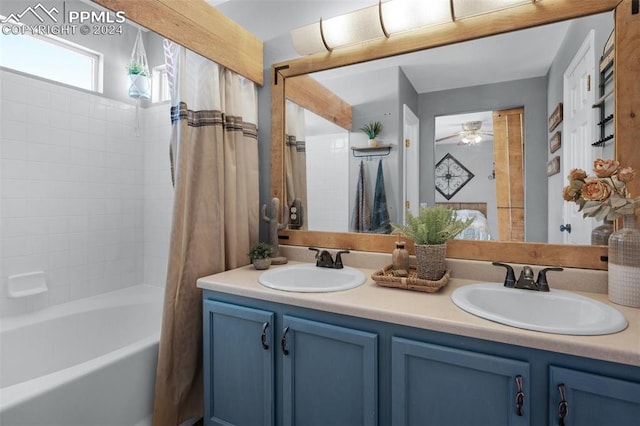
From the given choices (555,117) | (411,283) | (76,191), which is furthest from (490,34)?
(76,191)

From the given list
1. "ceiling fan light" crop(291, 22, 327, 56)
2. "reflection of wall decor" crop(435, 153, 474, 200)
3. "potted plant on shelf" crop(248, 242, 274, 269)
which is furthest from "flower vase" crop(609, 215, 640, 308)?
"ceiling fan light" crop(291, 22, 327, 56)

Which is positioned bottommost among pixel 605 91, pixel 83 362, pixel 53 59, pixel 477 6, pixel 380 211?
pixel 83 362

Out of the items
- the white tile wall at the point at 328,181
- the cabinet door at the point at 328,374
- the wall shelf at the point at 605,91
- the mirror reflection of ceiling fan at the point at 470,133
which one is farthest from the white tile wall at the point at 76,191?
the wall shelf at the point at 605,91

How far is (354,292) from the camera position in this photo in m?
1.34

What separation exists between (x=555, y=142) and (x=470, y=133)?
0.35 meters

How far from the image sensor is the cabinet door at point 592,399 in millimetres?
841

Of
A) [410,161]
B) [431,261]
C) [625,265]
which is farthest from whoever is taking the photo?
[410,161]

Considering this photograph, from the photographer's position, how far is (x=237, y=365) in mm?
1458

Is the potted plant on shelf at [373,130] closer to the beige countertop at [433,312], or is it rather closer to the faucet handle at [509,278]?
the beige countertop at [433,312]

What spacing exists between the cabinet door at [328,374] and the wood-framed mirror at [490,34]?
0.69m

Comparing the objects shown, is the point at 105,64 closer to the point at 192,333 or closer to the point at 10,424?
the point at 192,333

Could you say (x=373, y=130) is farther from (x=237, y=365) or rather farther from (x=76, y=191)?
(x=76, y=191)

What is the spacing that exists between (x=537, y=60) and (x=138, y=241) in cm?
304

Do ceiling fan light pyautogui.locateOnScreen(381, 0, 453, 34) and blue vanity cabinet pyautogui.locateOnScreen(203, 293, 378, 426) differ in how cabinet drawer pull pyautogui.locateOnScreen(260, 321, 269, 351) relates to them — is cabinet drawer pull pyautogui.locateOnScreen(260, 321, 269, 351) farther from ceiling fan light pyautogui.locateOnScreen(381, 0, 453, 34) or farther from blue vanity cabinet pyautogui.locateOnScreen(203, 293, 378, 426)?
ceiling fan light pyautogui.locateOnScreen(381, 0, 453, 34)
